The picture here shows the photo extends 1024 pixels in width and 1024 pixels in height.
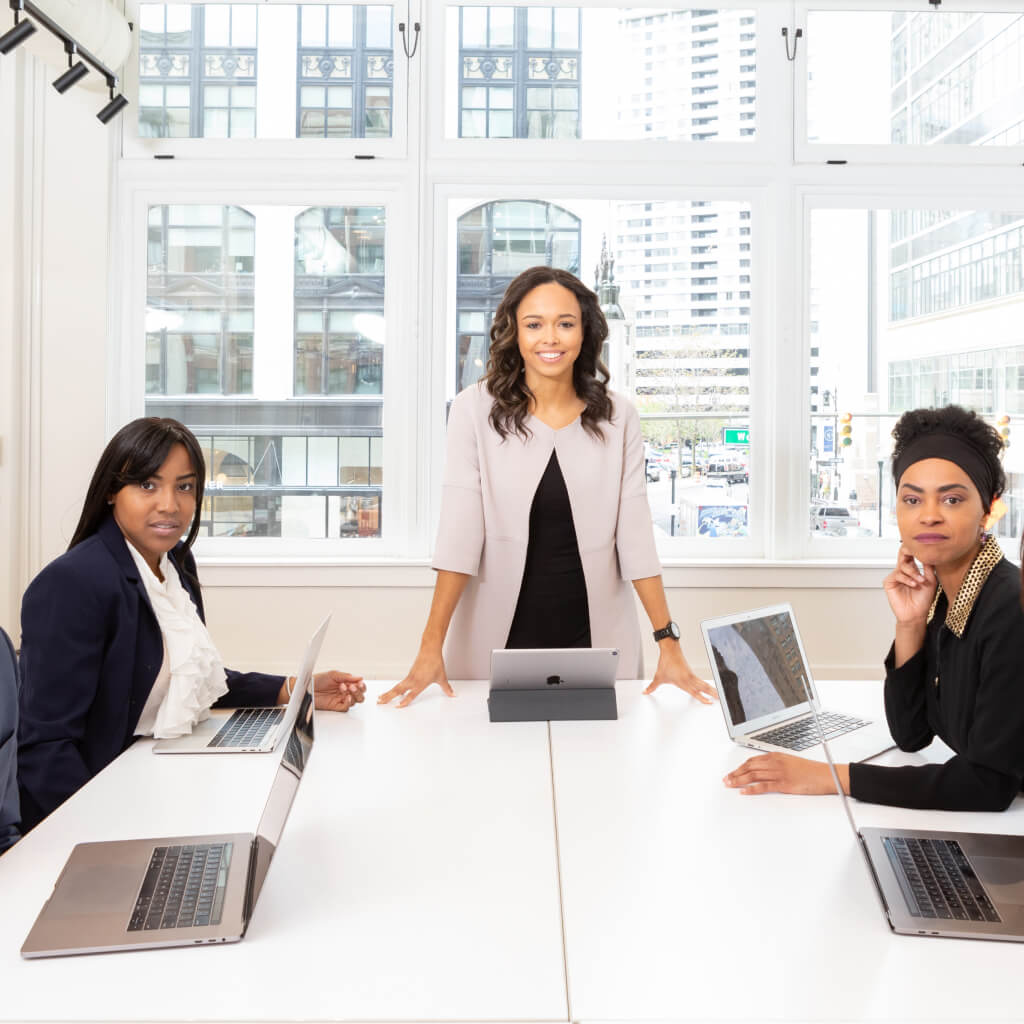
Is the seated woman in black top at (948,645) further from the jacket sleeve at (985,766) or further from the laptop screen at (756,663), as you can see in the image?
the laptop screen at (756,663)

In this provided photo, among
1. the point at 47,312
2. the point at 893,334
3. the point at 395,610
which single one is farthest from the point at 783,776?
the point at 47,312

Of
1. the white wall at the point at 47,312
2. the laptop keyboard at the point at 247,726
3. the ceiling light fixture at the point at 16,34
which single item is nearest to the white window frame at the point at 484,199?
the white wall at the point at 47,312

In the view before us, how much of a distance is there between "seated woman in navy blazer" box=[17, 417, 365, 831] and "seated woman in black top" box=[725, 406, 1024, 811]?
1030mm

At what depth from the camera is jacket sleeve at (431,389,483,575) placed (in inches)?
89.2

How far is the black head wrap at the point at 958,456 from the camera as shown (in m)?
1.70

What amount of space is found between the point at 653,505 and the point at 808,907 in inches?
107

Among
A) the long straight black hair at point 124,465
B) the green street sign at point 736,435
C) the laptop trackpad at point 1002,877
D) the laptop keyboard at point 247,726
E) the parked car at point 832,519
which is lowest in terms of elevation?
the laptop trackpad at point 1002,877

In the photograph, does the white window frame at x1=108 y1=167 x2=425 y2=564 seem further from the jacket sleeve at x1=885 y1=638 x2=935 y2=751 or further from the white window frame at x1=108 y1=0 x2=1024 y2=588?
the jacket sleeve at x1=885 y1=638 x2=935 y2=751

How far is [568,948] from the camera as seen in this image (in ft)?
3.51

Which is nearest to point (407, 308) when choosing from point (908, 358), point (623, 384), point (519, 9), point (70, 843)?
point (623, 384)

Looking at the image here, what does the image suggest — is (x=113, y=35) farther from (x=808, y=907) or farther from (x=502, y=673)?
(x=808, y=907)

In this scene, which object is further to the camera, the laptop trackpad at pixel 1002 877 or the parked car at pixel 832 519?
the parked car at pixel 832 519

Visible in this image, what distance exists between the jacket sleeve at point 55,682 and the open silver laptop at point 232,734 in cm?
15

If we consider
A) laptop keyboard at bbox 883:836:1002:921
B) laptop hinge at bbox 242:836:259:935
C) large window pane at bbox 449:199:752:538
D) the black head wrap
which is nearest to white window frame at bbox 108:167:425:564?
large window pane at bbox 449:199:752:538
